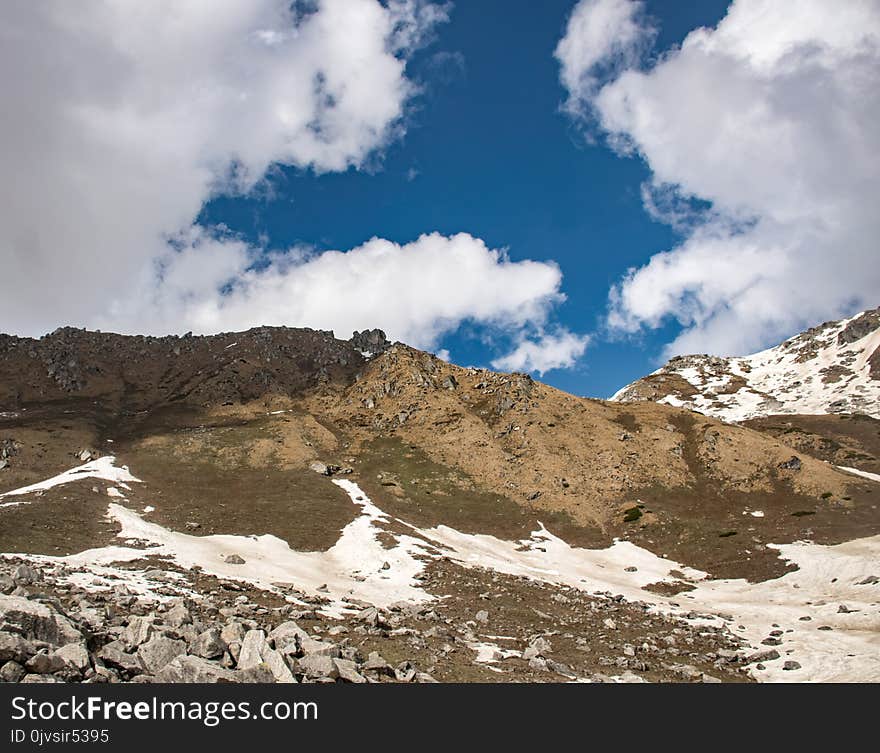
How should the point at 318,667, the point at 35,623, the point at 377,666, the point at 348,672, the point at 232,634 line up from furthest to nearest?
the point at 377,666 → the point at 232,634 → the point at 348,672 → the point at 318,667 → the point at 35,623

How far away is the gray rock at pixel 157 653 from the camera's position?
17016 mm

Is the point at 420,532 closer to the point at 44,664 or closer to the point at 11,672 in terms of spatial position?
the point at 44,664

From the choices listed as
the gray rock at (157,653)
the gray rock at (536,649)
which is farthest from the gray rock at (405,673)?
the gray rock at (536,649)

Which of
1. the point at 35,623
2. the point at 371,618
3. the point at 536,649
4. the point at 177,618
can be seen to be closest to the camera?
the point at 35,623

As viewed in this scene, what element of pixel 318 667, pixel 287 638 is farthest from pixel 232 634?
pixel 318 667

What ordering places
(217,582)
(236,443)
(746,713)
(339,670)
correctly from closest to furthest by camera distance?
(746,713) < (339,670) < (217,582) < (236,443)

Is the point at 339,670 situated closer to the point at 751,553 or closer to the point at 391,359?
the point at 751,553

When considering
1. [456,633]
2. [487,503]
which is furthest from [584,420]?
[456,633]

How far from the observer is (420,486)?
3664 inches

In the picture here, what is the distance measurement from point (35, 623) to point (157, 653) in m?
3.63

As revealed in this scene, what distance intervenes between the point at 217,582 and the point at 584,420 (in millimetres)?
93900

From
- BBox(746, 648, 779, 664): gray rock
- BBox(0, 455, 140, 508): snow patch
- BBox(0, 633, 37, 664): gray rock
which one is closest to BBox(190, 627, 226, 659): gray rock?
BBox(0, 633, 37, 664): gray rock

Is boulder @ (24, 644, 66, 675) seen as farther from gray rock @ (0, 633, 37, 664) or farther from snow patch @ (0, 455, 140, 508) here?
snow patch @ (0, 455, 140, 508)

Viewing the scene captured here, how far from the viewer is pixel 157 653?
1739cm
